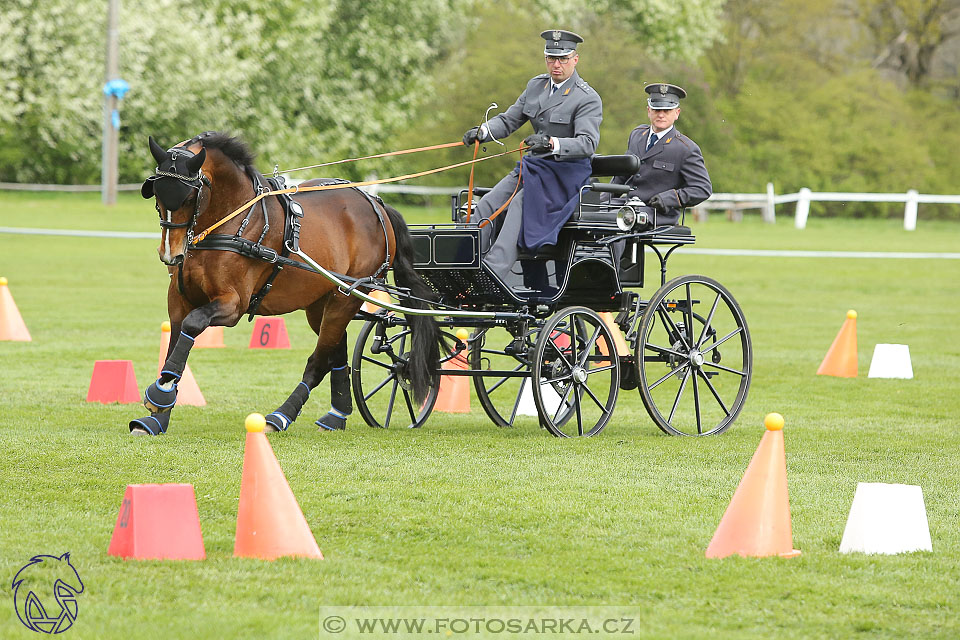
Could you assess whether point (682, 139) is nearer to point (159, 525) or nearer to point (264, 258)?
point (264, 258)

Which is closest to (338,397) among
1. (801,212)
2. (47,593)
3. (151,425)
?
(151,425)

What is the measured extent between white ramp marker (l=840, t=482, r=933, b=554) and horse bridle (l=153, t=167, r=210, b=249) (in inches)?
161

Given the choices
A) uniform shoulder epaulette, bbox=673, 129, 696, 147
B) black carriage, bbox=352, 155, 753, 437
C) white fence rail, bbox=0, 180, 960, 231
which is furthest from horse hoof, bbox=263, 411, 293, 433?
white fence rail, bbox=0, 180, 960, 231

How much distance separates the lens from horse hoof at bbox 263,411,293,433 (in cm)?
849

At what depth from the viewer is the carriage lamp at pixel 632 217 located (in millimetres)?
8820

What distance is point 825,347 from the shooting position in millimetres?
15156

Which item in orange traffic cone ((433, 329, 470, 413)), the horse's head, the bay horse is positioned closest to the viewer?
the horse's head

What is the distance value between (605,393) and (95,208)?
24099 mm

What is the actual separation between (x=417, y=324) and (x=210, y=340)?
5719 millimetres

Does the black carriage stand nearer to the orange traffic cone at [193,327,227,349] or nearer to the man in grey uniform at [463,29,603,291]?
the man in grey uniform at [463,29,603,291]

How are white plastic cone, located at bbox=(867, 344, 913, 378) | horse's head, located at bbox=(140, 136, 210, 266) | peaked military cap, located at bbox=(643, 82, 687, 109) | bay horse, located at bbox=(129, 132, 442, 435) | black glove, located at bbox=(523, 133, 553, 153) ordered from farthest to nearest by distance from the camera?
white plastic cone, located at bbox=(867, 344, 913, 378)
peaked military cap, located at bbox=(643, 82, 687, 109)
black glove, located at bbox=(523, 133, 553, 153)
bay horse, located at bbox=(129, 132, 442, 435)
horse's head, located at bbox=(140, 136, 210, 266)

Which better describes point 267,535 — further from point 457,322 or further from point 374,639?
point 457,322

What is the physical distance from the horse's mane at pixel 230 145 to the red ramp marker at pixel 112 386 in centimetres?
233

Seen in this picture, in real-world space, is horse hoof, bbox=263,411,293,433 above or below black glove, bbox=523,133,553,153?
below
